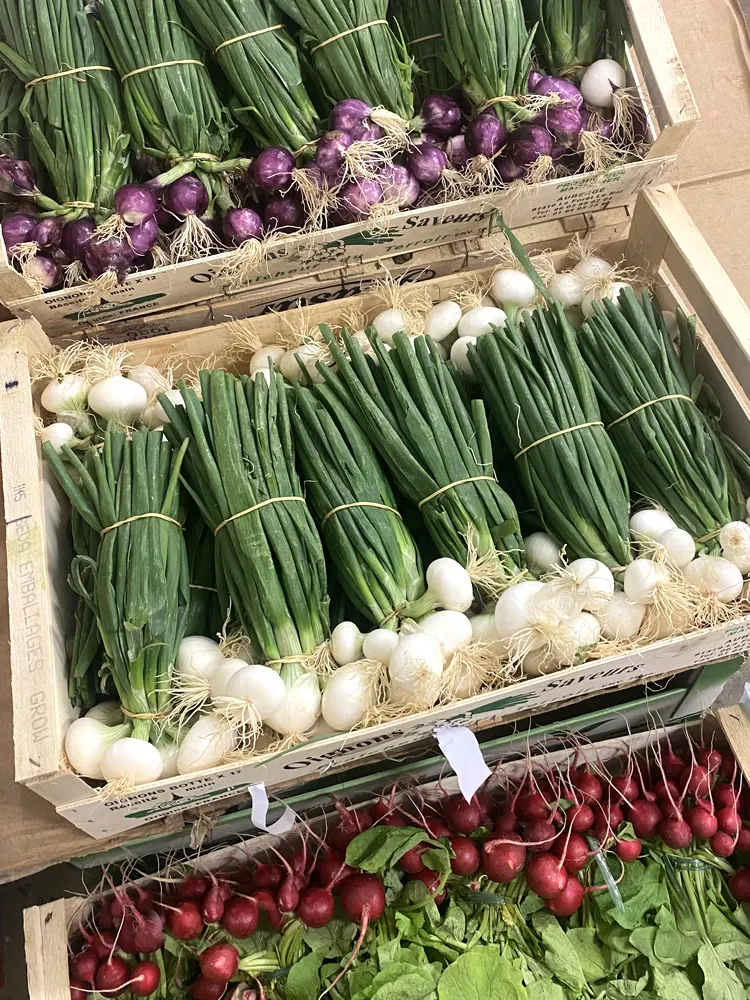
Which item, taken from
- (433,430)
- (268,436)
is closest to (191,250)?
(268,436)

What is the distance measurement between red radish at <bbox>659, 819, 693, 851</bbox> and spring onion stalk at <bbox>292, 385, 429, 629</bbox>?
674 mm

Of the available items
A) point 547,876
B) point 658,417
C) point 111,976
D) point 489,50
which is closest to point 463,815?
point 547,876

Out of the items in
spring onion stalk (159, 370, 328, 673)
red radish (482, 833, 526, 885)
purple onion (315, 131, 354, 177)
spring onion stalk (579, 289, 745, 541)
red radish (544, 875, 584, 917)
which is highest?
purple onion (315, 131, 354, 177)

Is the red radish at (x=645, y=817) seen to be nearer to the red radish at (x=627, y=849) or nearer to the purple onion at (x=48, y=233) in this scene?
the red radish at (x=627, y=849)

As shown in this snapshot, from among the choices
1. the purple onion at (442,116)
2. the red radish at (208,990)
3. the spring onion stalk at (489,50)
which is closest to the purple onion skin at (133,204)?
the purple onion at (442,116)

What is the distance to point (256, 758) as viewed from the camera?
1151mm

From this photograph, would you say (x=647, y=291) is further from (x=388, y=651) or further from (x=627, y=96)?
(x=388, y=651)

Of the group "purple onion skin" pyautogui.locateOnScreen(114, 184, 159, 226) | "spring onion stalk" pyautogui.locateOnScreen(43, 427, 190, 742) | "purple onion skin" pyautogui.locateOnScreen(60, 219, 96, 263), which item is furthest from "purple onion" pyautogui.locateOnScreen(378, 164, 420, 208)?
"spring onion stalk" pyautogui.locateOnScreen(43, 427, 190, 742)

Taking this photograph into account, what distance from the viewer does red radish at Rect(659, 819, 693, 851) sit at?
143 cm

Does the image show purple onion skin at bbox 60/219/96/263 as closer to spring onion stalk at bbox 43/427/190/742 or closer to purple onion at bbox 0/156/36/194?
purple onion at bbox 0/156/36/194

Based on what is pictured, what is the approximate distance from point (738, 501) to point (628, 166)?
774mm

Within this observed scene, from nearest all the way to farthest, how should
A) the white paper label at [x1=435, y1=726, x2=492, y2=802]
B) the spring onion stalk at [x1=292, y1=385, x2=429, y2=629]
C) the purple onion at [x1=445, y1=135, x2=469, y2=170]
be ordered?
the white paper label at [x1=435, y1=726, x2=492, y2=802] → the spring onion stalk at [x1=292, y1=385, x2=429, y2=629] → the purple onion at [x1=445, y1=135, x2=469, y2=170]

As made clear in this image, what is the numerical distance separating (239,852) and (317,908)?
199 millimetres

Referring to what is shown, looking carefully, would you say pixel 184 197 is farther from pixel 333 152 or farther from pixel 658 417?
pixel 658 417
